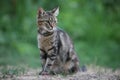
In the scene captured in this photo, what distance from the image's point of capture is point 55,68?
33.7ft

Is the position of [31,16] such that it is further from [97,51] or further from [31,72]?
[31,72]

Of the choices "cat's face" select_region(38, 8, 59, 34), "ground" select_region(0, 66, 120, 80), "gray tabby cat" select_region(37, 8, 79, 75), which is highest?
"cat's face" select_region(38, 8, 59, 34)

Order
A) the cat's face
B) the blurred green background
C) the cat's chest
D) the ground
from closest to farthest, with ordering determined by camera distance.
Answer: the ground → the cat's face → the cat's chest → the blurred green background

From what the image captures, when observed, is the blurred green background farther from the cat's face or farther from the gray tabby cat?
the cat's face

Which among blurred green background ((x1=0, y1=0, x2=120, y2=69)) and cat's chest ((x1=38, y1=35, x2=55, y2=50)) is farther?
blurred green background ((x1=0, y1=0, x2=120, y2=69))

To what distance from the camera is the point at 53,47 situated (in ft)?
33.0

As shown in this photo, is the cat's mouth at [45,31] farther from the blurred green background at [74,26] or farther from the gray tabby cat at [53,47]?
the blurred green background at [74,26]

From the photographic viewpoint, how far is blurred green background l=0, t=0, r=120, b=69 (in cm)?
1593

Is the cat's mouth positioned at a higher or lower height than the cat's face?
lower

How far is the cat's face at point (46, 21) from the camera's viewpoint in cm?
988

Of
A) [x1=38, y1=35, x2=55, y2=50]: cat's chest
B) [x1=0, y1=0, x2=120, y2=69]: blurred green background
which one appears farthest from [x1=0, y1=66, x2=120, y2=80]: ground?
[x1=0, y1=0, x2=120, y2=69]: blurred green background

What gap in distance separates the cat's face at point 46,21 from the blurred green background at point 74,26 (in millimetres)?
5222

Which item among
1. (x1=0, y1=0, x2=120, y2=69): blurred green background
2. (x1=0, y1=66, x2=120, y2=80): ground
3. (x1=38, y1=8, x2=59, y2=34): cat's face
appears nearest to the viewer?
(x1=0, y1=66, x2=120, y2=80): ground

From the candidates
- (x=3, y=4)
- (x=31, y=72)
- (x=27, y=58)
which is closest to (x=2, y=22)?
(x=3, y=4)
